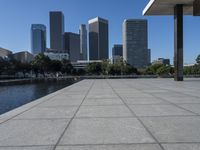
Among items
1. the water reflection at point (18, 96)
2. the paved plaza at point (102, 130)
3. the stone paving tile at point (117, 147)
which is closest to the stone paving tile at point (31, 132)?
the paved plaza at point (102, 130)

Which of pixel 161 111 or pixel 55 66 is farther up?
pixel 55 66

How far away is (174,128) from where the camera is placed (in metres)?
6.82

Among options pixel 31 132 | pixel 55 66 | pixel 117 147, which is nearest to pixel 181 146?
pixel 117 147

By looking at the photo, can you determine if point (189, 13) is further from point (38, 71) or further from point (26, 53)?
point (26, 53)

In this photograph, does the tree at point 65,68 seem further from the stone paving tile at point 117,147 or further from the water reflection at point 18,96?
the stone paving tile at point 117,147

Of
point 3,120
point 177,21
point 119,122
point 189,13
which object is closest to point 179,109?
point 119,122

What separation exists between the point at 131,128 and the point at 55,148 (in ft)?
7.03

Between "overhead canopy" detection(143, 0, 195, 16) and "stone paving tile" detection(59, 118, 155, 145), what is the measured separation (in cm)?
2731

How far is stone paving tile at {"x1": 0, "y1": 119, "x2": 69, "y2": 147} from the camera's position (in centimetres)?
586

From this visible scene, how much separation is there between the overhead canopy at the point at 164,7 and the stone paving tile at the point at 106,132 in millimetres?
27309

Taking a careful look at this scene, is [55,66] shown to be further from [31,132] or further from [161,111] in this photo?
[31,132]

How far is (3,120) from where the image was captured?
8258 millimetres

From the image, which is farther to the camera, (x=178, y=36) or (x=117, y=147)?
(x=178, y=36)

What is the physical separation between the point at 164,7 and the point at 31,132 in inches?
1255
